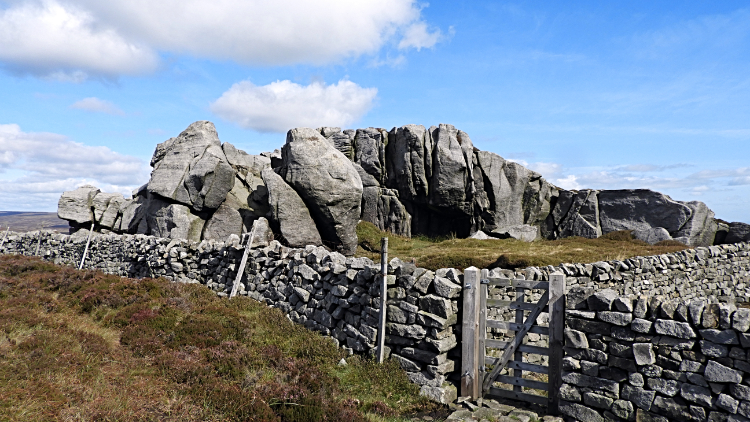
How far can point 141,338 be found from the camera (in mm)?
11188

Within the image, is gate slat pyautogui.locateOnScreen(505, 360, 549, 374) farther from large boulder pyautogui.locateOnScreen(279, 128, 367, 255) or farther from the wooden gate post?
large boulder pyautogui.locateOnScreen(279, 128, 367, 255)

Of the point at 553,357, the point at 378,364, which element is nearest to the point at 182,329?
the point at 378,364

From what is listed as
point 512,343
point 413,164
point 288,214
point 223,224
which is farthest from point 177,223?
point 512,343

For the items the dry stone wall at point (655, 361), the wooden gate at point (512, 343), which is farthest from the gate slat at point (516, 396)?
the dry stone wall at point (655, 361)

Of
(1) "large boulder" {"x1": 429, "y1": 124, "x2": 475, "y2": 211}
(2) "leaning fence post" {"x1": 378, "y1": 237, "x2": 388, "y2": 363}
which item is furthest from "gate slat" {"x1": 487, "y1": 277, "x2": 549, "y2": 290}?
(1) "large boulder" {"x1": 429, "y1": 124, "x2": 475, "y2": 211}

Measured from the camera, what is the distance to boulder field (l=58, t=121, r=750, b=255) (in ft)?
105

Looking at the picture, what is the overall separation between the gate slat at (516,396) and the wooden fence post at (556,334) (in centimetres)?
22

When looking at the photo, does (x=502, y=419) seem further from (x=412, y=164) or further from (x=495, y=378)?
(x=412, y=164)

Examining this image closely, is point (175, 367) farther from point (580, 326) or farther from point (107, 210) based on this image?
point (107, 210)

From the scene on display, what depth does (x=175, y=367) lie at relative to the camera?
952cm

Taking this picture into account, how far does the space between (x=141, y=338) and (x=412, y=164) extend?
35521mm

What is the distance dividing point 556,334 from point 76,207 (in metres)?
43.6

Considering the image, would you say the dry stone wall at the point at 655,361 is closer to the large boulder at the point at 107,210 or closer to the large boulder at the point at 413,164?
the large boulder at the point at 413,164

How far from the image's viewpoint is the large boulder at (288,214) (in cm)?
3061
